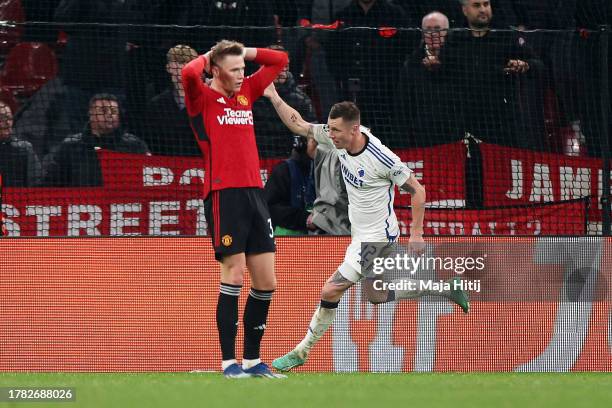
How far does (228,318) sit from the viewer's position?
9.04 meters

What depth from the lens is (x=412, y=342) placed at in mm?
11281

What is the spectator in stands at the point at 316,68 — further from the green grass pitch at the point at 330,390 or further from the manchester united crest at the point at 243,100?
the green grass pitch at the point at 330,390

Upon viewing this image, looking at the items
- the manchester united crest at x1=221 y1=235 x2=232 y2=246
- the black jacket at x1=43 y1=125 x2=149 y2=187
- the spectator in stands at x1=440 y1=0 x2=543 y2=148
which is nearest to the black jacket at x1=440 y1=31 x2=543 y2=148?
the spectator in stands at x1=440 y1=0 x2=543 y2=148

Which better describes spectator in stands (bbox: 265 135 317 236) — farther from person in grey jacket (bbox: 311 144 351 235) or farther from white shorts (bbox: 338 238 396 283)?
white shorts (bbox: 338 238 396 283)

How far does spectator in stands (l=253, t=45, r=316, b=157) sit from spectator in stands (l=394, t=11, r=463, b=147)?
85 centimetres

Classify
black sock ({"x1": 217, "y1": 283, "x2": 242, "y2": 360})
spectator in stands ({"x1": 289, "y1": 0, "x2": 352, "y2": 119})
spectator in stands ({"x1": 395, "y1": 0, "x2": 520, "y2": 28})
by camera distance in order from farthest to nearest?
spectator in stands ({"x1": 395, "y1": 0, "x2": 520, "y2": 28}) < spectator in stands ({"x1": 289, "y1": 0, "x2": 352, "y2": 119}) < black sock ({"x1": 217, "y1": 283, "x2": 242, "y2": 360})

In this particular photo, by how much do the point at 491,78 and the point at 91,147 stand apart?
12.1 ft

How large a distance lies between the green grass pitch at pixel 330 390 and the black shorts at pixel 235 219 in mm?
953

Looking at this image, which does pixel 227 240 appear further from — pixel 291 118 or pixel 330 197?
→ pixel 330 197

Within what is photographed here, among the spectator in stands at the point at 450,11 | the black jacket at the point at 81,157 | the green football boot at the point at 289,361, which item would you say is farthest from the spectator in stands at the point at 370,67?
the green football boot at the point at 289,361

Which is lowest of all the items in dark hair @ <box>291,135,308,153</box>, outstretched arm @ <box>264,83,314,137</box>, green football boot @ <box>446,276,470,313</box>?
green football boot @ <box>446,276,470,313</box>

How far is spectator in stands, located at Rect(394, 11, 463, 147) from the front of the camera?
11.4 metres

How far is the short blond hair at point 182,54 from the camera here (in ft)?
37.5

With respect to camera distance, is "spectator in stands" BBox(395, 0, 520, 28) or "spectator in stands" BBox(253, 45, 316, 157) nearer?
"spectator in stands" BBox(253, 45, 316, 157)
